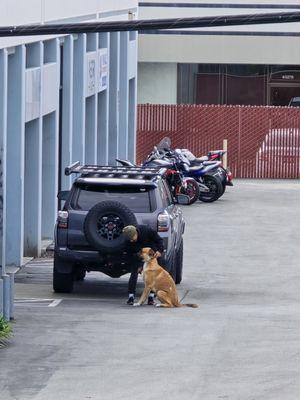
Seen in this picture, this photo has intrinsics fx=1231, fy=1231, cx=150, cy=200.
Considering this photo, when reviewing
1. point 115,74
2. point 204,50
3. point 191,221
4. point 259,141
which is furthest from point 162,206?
point 204,50

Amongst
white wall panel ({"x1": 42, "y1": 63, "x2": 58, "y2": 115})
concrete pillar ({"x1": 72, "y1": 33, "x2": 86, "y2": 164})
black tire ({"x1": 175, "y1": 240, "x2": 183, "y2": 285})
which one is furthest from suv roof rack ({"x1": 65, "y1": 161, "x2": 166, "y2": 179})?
concrete pillar ({"x1": 72, "y1": 33, "x2": 86, "y2": 164})

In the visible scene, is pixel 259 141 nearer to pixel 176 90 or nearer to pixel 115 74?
pixel 115 74

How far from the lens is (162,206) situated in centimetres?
1859

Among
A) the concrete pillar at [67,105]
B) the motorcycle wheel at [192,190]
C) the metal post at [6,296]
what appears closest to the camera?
the metal post at [6,296]

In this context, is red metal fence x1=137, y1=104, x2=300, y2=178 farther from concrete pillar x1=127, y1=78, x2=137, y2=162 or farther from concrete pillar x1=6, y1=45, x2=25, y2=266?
concrete pillar x1=6, y1=45, x2=25, y2=266

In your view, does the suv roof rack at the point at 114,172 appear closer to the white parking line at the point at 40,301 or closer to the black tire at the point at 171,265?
the black tire at the point at 171,265

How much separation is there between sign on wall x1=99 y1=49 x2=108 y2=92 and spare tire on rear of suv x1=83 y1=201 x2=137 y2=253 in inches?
561

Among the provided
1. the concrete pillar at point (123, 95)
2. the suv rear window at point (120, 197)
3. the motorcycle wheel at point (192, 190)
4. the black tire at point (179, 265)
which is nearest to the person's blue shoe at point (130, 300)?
the suv rear window at point (120, 197)

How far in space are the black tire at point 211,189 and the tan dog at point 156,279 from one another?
1487 cm

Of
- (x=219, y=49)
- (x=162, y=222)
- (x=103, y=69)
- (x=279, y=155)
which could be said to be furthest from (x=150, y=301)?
(x=219, y=49)

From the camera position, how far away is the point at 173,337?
49.0ft

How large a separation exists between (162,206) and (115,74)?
17225 mm

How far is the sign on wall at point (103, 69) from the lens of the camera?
3183 cm

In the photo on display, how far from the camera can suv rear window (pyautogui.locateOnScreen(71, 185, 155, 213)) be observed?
1842 centimetres
